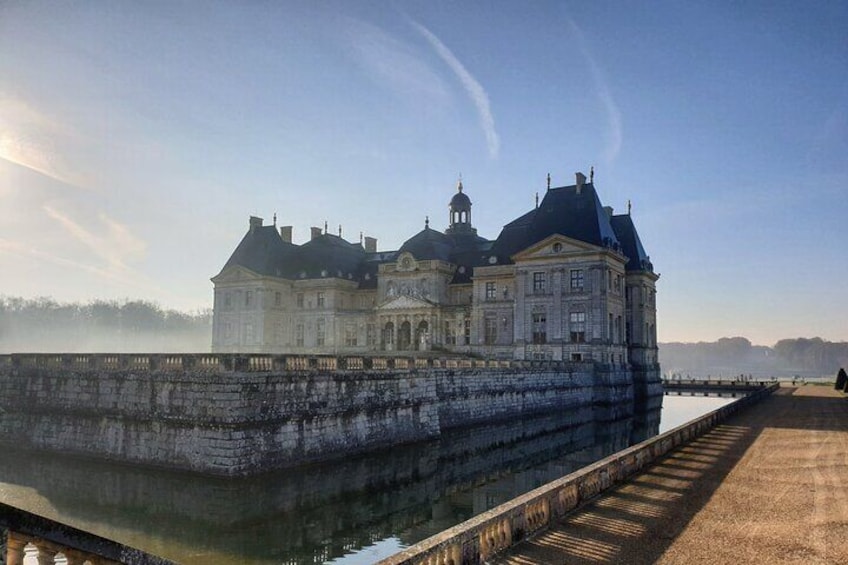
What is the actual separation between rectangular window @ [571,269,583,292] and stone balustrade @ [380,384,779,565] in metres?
33.5

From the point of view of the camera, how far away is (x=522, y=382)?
130ft

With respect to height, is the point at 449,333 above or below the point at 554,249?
below

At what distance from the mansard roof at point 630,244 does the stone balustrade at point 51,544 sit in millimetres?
57116

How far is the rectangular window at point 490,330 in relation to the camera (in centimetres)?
5612

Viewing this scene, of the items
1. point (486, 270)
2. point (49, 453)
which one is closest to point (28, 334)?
point (486, 270)

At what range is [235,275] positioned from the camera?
213 feet

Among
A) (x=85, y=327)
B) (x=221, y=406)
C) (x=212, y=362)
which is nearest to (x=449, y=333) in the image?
(x=212, y=362)

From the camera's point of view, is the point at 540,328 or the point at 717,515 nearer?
the point at 717,515

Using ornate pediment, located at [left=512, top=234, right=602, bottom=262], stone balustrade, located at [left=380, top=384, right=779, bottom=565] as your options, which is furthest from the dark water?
ornate pediment, located at [left=512, top=234, right=602, bottom=262]

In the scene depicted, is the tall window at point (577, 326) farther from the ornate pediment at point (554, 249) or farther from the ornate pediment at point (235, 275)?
the ornate pediment at point (235, 275)

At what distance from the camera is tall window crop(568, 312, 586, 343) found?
50406mm

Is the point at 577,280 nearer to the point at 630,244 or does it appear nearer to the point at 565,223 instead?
the point at 565,223

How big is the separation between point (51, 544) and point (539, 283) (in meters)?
49.2

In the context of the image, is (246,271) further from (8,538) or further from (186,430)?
(8,538)
